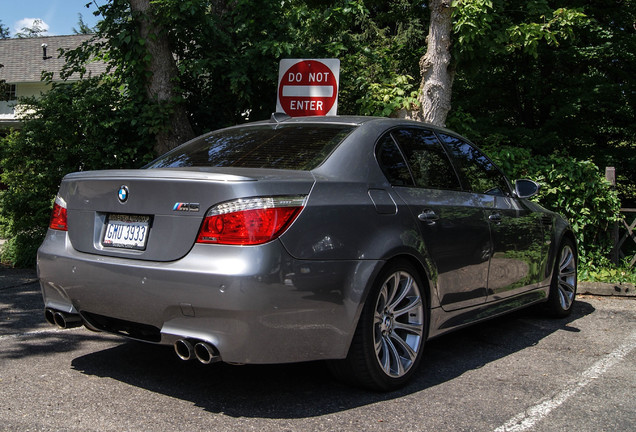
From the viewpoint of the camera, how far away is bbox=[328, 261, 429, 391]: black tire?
3.53 m

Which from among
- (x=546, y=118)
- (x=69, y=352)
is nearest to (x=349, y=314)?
(x=69, y=352)

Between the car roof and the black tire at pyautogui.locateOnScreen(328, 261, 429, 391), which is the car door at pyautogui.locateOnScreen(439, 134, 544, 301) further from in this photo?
the black tire at pyautogui.locateOnScreen(328, 261, 429, 391)

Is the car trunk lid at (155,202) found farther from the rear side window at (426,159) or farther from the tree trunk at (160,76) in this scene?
the tree trunk at (160,76)

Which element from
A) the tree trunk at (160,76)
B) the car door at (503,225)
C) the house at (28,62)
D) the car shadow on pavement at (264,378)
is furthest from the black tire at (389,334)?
the house at (28,62)

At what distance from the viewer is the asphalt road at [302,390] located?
10.6 ft

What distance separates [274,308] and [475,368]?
186cm

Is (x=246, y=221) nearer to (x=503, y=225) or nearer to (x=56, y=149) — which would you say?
(x=503, y=225)

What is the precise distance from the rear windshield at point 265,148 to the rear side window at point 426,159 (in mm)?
454

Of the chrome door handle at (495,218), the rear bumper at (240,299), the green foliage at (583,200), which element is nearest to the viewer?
the rear bumper at (240,299)

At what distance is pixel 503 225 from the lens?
4.88 meters

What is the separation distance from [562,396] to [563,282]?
97.5 inches

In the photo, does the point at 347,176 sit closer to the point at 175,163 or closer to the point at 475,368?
the point at 175,163

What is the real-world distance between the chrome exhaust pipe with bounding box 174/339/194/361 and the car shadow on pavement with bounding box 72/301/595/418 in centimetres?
36

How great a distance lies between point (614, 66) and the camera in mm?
14055
